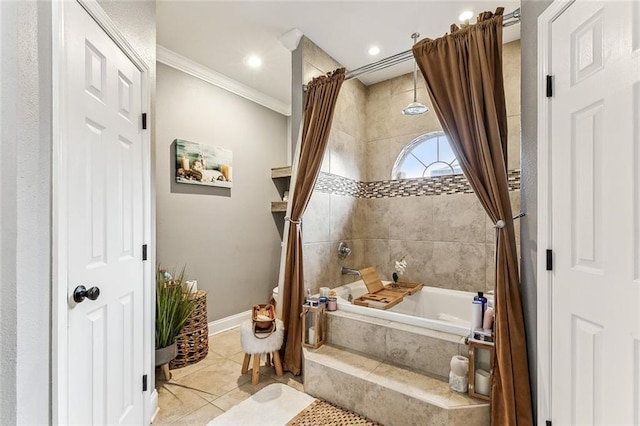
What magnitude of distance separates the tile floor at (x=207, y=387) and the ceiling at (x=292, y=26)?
289cm

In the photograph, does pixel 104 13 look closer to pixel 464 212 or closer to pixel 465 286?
pixel 464 212

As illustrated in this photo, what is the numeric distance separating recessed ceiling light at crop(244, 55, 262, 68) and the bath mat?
3013mm

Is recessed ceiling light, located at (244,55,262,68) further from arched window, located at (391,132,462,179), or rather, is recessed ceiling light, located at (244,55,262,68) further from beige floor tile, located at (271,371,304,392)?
beige floor tile, located at (271,371,304,392)

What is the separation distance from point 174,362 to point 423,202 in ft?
9.43

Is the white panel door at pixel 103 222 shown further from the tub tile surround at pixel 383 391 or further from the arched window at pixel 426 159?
the arched window at pixel 426 159

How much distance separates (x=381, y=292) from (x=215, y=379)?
1.66m

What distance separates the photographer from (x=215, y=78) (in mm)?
3207

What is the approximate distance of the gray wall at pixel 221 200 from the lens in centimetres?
282

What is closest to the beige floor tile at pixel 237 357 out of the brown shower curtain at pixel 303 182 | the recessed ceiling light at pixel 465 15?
the brown shower curtain at pixel 303 182

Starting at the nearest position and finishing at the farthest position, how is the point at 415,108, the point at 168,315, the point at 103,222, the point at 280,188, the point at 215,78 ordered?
the point at 103,222, the point at 168,315, the point at 415,108, the point at 215,78, the point at 280,188

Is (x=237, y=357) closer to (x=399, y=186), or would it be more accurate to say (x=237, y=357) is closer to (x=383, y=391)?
(x=383, y=391)

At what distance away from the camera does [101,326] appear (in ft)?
4.42

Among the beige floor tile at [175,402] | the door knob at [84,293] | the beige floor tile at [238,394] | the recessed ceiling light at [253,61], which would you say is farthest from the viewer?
the recessed ceiling light at [253,61]

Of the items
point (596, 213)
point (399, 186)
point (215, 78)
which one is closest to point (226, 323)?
point (399, 186)
